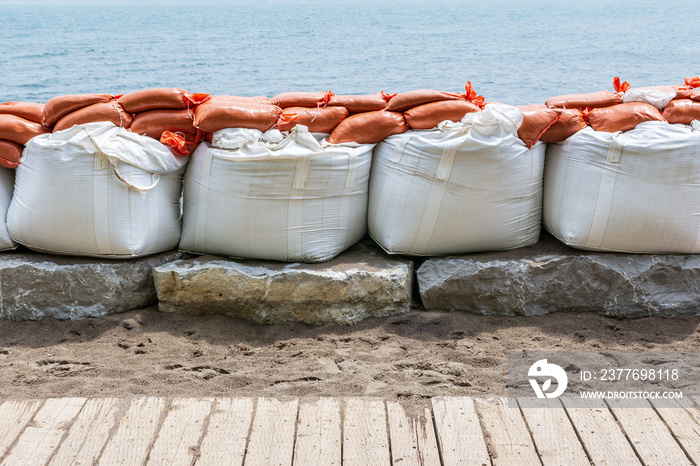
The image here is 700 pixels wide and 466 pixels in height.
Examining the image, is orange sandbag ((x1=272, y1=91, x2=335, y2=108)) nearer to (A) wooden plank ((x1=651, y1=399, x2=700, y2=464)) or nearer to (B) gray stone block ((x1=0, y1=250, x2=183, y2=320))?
(B) gray stone block ((x1=0, y1=250, x2=183, y2=320))

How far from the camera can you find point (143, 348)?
263cm

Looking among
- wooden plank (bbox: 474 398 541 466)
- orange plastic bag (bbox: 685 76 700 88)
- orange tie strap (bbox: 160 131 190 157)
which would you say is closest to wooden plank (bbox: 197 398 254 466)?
wooden plank (bbox: 474 398 541 466)

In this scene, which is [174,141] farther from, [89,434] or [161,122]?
[89,434]

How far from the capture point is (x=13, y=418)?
6.69 feet

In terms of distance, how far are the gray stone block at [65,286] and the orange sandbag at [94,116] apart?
0.56 meters

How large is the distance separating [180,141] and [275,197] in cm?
47

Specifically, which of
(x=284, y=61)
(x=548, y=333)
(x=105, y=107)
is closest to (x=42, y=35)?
(x=284, y=61)

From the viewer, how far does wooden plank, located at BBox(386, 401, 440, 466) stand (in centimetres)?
184

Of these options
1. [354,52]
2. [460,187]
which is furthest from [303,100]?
[354,52]

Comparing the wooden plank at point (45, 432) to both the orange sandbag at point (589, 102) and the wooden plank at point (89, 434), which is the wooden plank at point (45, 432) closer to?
the wooden plank at point (89, 434)

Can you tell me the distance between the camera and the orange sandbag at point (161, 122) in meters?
2.89

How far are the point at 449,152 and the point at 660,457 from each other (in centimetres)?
139

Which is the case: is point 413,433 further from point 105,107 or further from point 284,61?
point 284,61

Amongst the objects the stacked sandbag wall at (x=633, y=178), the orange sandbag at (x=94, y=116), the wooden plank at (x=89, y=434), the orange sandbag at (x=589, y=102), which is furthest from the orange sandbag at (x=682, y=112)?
the wooden plank at (x=89, y=434)
